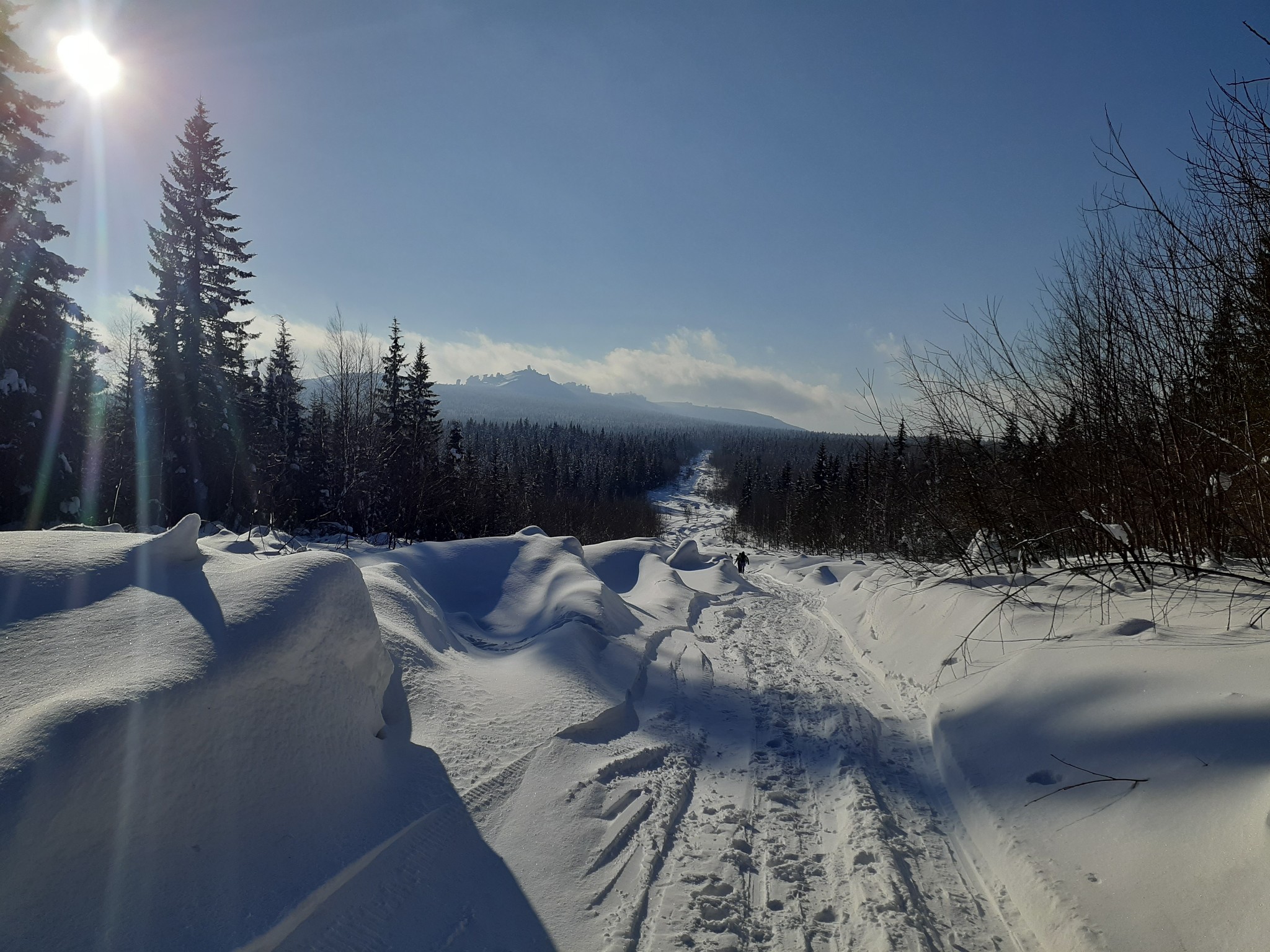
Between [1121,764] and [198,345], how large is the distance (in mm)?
25793

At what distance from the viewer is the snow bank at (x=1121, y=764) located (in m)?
2.40

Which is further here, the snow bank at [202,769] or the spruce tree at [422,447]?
the spruce tree at [422,447]

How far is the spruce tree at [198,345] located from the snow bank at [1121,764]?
23.4m

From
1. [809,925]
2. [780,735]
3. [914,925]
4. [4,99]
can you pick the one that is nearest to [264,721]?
[809,925]

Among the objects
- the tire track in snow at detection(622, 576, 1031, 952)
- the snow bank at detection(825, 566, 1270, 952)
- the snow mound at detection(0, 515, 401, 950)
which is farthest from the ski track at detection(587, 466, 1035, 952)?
the snow mound at detection(0, 515, 401, 950)

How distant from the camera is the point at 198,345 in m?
20.1

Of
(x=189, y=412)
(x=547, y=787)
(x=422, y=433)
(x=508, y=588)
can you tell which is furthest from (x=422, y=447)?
(x=547, y=787)

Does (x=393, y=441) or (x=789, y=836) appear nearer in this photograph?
(x=789, y=836)

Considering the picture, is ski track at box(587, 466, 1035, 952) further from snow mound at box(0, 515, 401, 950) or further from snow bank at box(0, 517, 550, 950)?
snow mound at box(0, 515, 401, 950)

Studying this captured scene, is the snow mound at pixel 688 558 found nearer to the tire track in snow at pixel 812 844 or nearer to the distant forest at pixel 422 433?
the distant forest at pixel 422 433

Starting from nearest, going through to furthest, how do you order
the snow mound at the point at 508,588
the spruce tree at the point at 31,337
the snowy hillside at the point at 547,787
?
the snowy hillside at the point at 547,787
the snow mound at the point at 508,588
the spruce tree at the point at 31,337

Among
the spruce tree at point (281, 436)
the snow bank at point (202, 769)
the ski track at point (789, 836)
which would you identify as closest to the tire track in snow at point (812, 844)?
the ski track at point (789, 836)

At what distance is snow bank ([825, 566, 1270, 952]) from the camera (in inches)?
94.6

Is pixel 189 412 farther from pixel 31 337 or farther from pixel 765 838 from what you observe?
pixel 765 838
